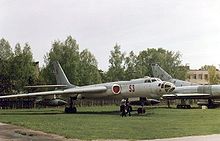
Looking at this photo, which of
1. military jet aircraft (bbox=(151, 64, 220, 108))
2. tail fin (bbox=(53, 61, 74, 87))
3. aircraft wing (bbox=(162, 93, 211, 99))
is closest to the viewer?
tail fin (bbox=(53, 61, 74, 87))

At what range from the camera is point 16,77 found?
219 ft

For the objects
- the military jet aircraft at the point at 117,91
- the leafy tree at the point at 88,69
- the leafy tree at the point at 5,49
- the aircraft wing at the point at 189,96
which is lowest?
the aircraft wing at the point at 189,96

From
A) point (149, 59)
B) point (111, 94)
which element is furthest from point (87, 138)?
point (149, 59)

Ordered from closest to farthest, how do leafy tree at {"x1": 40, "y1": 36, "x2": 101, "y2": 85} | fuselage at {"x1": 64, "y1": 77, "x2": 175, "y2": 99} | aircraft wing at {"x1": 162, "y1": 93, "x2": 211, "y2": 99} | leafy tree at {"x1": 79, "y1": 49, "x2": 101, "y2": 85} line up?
fuselage at {"x1": 64, "y1": 77, "x2": 175, "y2": 99} → aircraft wing at {"x1": 162, "y1": 93, "x2": 211, "y2": 99} → leafy tree at {"x1": 40, "y1": 36, "x2": 101, "y2": 85} → leafy tree at {"x1": 79, "y1": 49, "x2": 101, "y2": 85}

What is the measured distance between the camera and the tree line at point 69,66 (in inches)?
2638

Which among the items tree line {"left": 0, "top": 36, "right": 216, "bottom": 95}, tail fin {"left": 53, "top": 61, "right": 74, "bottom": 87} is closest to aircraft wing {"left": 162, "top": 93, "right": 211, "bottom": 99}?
tail fin {"left": 53, "top": 61, "right": 74, "bottom": 87}

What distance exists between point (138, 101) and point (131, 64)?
54060 mm

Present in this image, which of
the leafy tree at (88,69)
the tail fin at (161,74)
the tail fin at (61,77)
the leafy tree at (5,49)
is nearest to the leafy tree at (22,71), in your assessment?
the leafy tree at (5,49)

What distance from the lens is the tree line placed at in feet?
220

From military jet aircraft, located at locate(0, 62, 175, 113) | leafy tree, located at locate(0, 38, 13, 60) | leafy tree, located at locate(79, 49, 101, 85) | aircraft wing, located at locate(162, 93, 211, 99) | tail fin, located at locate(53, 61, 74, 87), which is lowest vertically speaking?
aircraft wing, located at locate(162, 93, 211, 99)

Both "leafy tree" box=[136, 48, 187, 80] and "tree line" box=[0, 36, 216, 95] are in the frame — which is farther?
"leafy tree" box=[136, 48, 187, 80]

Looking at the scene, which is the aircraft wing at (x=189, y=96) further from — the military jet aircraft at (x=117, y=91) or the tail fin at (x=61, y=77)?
the military jet aircraft at (x=117, y=91)

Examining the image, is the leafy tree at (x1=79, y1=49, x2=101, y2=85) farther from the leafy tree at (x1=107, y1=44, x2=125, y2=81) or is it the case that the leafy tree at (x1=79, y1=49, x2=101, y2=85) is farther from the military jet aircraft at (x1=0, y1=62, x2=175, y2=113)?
the military jet aircraft at (x1=0, y1=62, x2=175, y2=113)

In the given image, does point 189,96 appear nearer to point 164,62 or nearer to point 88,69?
point 88,69
